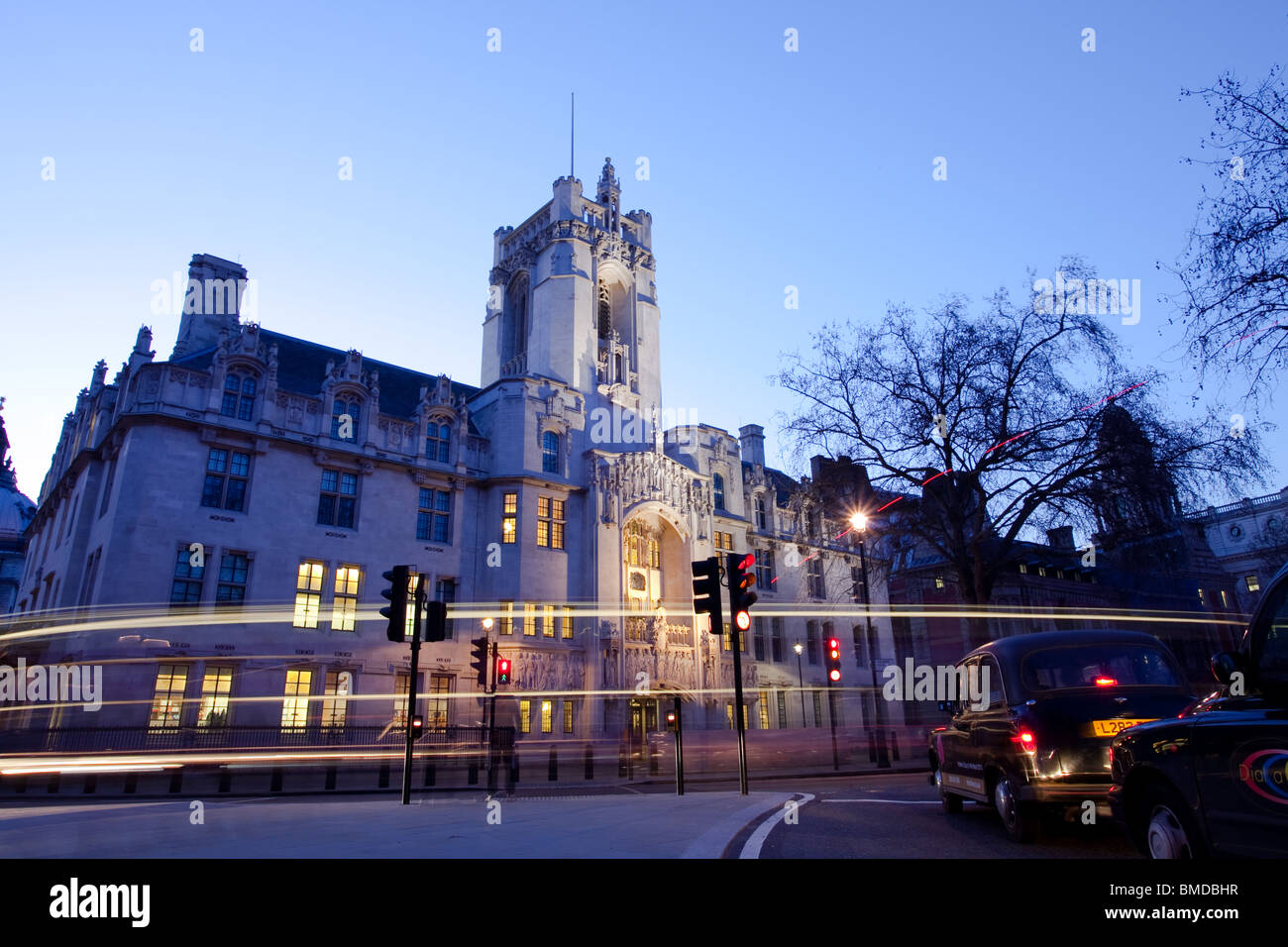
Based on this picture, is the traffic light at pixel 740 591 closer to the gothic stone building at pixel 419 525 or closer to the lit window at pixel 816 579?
the gothic stone building at pixel 419 525

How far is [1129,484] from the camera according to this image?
Answer: 21.9m

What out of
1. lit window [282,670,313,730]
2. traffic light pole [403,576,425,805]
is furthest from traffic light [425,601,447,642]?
lit window [282,670,313,730]

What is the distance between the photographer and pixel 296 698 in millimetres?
28078

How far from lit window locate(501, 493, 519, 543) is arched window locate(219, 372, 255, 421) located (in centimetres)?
1138

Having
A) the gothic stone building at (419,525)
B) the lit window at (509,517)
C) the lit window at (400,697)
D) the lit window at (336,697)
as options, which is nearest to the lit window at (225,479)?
the gothic stone building at (419,525)

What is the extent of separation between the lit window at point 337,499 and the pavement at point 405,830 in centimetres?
1940

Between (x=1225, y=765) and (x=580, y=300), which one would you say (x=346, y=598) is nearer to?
(x=580, y=300)

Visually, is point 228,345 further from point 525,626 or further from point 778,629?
point 778,629

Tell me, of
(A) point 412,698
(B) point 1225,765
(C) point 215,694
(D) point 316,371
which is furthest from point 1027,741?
(D) point 316,371

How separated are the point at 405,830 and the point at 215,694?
22442mm
